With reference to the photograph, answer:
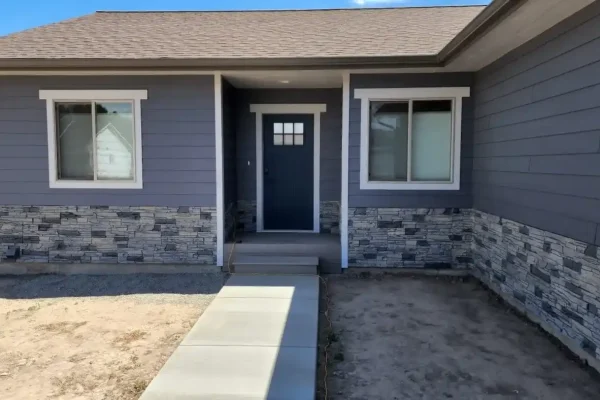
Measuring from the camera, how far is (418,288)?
5.33 metres

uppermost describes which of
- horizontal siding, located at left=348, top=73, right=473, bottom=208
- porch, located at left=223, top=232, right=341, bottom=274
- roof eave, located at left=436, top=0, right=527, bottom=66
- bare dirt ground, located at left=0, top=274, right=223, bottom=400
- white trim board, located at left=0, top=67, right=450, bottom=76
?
roof eave, located at left=436, top=0, right=527, bottom=66

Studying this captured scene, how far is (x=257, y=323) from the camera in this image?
156 inches

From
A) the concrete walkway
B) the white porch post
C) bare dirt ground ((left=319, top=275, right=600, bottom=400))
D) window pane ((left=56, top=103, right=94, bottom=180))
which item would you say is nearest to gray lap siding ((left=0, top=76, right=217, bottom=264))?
window pane ((left=56, top=103, right=94, bottom=180))

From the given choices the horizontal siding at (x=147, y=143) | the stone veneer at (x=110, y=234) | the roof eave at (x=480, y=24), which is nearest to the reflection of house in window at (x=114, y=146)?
the horizontal siding at (x=147, y=143)

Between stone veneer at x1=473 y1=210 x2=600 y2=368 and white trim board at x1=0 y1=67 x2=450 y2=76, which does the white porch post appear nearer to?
white trim board at x1=0 y1=67 x2=450 y2=76

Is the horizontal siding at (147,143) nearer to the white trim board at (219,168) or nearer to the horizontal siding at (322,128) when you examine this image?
the white trim board at (219,168)

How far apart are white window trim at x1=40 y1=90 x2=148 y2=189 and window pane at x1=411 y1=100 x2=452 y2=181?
11.7 ft

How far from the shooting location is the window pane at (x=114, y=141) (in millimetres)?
5871

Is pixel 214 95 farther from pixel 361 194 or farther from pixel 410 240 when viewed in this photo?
pixel 410 240

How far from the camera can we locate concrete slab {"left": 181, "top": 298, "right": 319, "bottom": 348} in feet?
11.8

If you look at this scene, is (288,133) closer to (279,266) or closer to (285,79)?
(285,79)

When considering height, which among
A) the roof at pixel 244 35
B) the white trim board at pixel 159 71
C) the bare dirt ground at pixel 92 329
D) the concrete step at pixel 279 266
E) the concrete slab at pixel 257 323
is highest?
the roof at pixel 244 35

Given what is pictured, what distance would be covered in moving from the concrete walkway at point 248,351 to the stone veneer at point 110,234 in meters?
1.34

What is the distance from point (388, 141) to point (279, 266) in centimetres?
217
